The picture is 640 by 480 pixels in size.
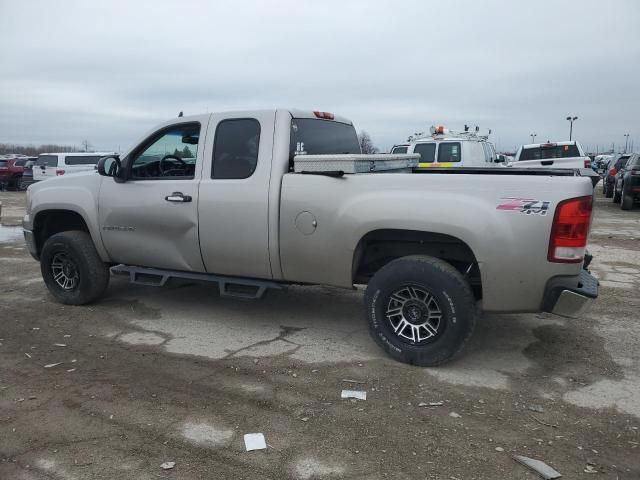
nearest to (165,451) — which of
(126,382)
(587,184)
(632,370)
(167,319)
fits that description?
(126,382)

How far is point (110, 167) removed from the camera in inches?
210

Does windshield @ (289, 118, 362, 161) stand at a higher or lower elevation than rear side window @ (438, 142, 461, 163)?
lower

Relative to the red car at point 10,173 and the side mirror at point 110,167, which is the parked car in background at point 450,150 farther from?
the red car at point 10,173

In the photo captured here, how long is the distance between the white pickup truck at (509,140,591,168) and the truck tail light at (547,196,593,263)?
1186cm

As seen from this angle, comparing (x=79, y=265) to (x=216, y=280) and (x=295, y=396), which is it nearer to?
(x=216, y=280)

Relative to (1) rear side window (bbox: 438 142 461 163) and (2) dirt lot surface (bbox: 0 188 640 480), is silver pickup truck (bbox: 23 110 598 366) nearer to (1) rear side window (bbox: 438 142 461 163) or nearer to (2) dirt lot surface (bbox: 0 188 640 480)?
(2) dirt lot surface (bbox: 0 188 640 480)

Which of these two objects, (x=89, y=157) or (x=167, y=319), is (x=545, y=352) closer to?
(x=167, y=319)

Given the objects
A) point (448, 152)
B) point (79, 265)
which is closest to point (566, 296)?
point (79, 265)

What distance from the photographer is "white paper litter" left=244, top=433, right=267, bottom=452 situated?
10.2ft

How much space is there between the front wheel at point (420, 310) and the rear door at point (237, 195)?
1083 mm

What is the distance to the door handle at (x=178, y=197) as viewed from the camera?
493cm

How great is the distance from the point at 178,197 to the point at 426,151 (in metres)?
9.85

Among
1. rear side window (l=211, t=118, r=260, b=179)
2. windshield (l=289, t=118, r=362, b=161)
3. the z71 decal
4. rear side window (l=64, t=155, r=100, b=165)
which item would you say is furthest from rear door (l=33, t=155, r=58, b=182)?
the z71 decal

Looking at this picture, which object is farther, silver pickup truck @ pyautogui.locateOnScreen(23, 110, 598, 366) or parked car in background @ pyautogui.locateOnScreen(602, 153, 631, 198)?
parked car in background @ pyautogui.locateOnScreen(602, 153, 631, 198)
